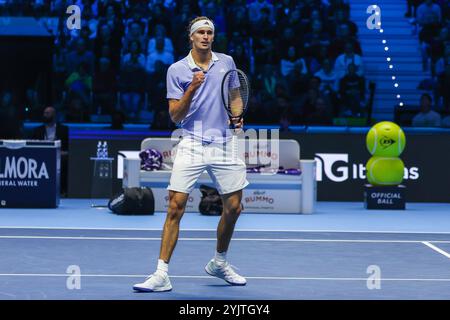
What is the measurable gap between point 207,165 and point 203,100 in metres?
0.47

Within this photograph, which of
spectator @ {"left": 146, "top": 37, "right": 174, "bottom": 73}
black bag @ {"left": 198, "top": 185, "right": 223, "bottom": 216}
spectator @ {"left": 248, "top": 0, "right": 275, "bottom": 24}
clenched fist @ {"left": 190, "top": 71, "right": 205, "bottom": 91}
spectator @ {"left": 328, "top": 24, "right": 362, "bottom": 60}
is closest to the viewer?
clenched fist @ {"left": 190, "top": 71, "right": 205, "bottom": 91}

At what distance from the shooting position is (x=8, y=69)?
1812 cm

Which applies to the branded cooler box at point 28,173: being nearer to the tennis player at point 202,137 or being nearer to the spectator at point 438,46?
the tennis player at point 202,137

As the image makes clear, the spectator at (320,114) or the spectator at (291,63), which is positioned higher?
the spectator at (291,63)

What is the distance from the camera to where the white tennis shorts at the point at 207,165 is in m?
7.57

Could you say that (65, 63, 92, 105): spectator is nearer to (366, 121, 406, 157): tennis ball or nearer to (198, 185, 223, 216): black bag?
(198, 185, 223, 216): black bag

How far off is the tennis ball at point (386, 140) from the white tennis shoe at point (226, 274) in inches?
258

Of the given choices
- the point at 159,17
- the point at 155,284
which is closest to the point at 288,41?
the point at 159,17

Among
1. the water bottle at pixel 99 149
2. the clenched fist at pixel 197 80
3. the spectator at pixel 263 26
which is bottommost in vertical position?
the water bottle at pixel 99 149

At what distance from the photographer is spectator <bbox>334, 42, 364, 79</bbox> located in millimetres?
17391

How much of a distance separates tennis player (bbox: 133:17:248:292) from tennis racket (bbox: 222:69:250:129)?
0.16 feet

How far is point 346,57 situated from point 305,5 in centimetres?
161

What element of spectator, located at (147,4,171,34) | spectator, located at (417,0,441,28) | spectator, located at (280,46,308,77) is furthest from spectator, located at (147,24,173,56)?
spectator, located at (417,0,441,28)

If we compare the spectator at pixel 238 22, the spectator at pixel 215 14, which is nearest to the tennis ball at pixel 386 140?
the spectator at pixel 238 22
